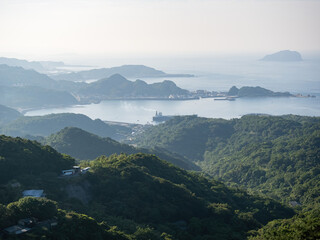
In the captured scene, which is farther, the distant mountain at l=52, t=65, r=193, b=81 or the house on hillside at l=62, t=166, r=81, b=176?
the distant mountain at l=52, t=65, r=193, b=81

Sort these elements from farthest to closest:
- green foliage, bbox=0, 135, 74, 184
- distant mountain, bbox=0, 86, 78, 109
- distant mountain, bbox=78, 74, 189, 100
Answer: distant mountain, bbox=78, 74, 189, 100 → distant mountain, bbox=0, 86, 78, 109 → green foliage, bbox=0, 135, 74, 184

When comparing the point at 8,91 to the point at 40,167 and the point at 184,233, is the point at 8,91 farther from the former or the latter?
the point at 184,233

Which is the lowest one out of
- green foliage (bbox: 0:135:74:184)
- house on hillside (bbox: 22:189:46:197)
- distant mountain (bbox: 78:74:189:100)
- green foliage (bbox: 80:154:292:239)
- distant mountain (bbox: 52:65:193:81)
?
green foliage (bbox: 80:154:292:239)

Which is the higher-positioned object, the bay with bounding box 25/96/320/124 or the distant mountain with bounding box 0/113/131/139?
the bay with bounding box 25/96/320/124

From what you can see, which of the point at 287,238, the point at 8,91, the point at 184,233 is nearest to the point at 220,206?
the point at 184,233

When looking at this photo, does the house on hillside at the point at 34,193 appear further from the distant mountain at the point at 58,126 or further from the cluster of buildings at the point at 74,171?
the distant mountain at the point at 58,126

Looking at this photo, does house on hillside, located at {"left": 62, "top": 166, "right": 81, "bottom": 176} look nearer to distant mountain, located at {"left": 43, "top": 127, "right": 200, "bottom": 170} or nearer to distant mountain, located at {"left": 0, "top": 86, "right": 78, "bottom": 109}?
distant mountain, located at {"left": 43, "top": 127, "right": 200, "bottom": 170}

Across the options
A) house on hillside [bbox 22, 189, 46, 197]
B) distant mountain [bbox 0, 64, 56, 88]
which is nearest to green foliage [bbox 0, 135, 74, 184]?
house on hillside [bbox 22, 189, 46, 197]
